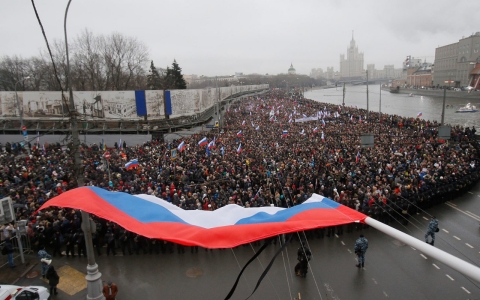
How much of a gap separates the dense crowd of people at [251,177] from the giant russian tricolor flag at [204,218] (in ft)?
13.2

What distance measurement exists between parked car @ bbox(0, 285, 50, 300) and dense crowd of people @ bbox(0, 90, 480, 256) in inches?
105

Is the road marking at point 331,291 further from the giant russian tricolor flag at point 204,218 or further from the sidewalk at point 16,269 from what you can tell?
the sidewalk at point 16,269

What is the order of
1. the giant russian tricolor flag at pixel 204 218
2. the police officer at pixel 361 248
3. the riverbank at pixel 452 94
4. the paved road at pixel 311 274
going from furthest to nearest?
the riverbank at pixel 452 94 < the police officer at pixel 361 248 < the paved road at pixel 311 274 < the giant russian tricolor flag at pixel 204 218

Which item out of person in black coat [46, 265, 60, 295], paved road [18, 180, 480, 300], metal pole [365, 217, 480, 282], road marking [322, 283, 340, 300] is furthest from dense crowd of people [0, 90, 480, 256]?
metal pole [365, 217, 480, 282]

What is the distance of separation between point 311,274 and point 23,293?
23.6ft

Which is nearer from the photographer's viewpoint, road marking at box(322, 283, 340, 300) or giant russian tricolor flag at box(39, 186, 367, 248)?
giant russian tricolor flag at box(39, 186, 367, 248)

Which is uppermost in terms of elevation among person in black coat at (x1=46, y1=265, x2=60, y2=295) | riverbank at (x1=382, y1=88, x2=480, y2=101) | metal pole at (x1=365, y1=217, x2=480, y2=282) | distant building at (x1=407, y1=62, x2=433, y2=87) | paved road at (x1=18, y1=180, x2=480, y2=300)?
distant building at (x1=407, y1=62, x2=433, y2=87)

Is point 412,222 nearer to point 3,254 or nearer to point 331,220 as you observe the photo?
point 331,220

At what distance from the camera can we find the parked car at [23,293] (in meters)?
7.04

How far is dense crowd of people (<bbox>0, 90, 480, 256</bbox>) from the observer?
1085cm

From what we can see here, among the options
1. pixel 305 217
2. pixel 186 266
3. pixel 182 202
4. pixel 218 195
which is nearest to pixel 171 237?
pixel 305 217

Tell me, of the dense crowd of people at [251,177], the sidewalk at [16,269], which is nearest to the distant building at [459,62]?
the dense crowd of people at [251,177]

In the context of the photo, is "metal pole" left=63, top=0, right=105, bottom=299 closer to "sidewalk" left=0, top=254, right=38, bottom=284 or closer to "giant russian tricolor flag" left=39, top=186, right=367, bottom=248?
"giant russian tricolor flag" left=39, top=186, right=367, bottom=248

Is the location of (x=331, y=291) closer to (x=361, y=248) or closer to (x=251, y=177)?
(x=361, y=248)
